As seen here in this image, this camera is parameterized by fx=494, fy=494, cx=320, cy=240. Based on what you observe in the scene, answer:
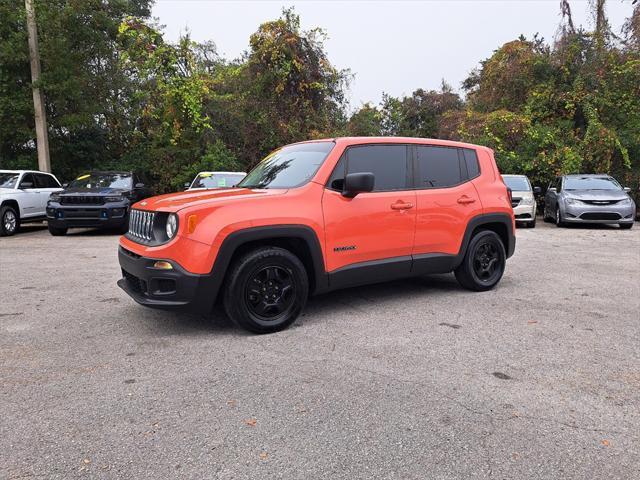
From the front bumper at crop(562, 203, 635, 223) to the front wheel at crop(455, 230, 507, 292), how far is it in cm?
861

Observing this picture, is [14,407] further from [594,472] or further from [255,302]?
[594,472]

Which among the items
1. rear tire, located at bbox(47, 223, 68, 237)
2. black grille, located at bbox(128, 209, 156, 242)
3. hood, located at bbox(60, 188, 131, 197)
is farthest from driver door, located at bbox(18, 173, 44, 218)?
black grille, located at bbox(128, 209, 156, 242)

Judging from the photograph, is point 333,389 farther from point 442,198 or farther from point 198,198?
point 442,198

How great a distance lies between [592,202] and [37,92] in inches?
666

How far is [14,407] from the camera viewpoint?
9.94 feet

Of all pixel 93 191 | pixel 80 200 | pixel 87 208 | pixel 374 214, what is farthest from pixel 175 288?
pixel 93 191

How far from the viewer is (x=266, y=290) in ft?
14.5

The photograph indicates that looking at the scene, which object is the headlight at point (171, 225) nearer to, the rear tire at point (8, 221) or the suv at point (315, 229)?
the suv at point (315, 229)

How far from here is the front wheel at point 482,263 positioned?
5.96 m

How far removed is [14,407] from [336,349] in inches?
88.6

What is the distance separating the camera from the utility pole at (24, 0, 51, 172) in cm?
1505

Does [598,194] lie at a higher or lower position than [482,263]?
higher

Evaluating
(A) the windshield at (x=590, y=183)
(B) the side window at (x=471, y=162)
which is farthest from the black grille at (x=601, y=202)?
(B) the side window at (x=471, y=162)

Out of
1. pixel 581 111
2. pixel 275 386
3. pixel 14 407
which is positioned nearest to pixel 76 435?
pixel 14 407
